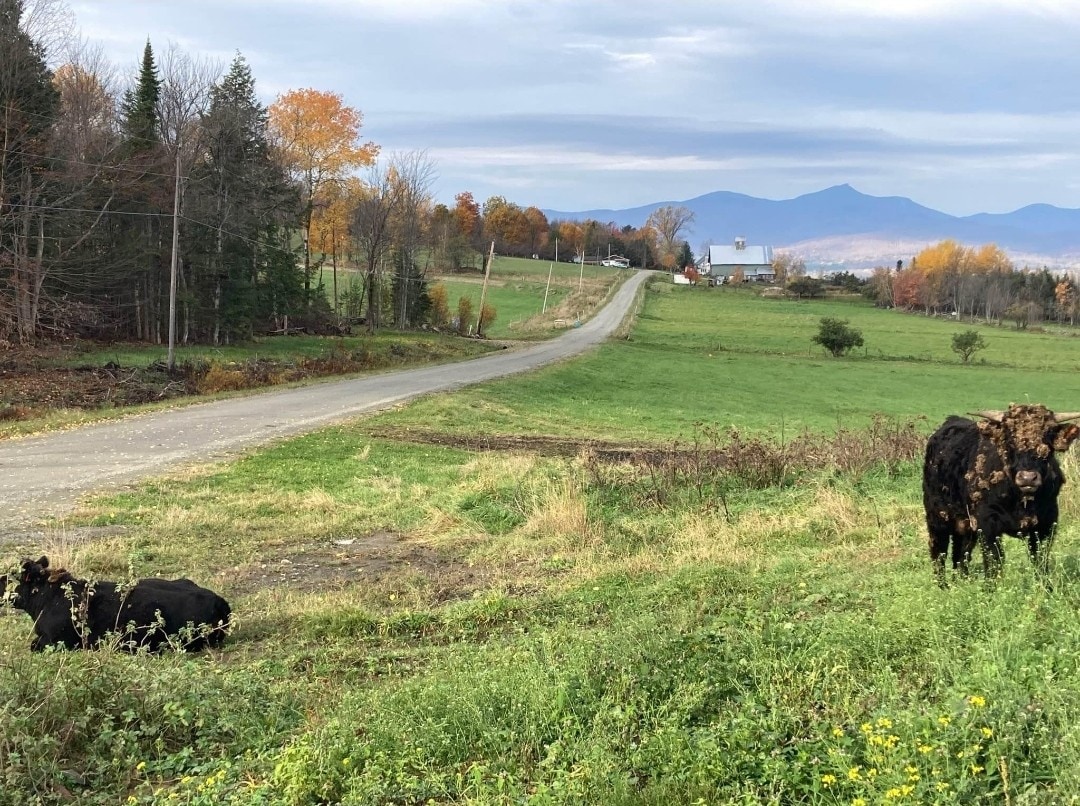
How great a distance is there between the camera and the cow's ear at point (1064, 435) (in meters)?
6.45

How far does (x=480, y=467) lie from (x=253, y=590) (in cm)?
709

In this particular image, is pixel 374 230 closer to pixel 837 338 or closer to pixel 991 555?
pixel 837 338

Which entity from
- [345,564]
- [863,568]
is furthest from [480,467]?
[863,568]

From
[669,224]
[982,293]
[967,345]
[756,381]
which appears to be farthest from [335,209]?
[669,224]

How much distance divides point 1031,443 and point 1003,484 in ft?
1.36

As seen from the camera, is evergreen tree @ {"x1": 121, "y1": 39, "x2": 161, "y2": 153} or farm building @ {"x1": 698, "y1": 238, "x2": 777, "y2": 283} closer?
evergreen tree @ {"x1": 121, "y1": 39, "x2": 161, "y2": 153}

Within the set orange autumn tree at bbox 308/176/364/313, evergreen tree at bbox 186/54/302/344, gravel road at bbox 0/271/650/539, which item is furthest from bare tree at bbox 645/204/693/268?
gravel road at bbox 0/271/650/539

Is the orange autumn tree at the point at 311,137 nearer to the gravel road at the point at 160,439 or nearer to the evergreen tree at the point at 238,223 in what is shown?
the evergreen tree at the point at 238,223

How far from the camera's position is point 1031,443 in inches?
255

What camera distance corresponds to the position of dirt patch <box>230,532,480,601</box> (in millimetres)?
8992

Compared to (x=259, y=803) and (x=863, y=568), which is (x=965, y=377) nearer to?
(x=863, y=568)

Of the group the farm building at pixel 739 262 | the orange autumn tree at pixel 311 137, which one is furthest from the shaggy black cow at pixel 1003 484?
the farm building at pixel 739 262

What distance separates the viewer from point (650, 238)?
17612 centimetres

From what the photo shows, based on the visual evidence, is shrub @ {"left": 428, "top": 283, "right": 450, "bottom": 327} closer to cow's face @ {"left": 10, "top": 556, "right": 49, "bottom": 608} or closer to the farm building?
cow's face @ {"left": 10, "top": 556, "right": 49, "bottom": 608}
